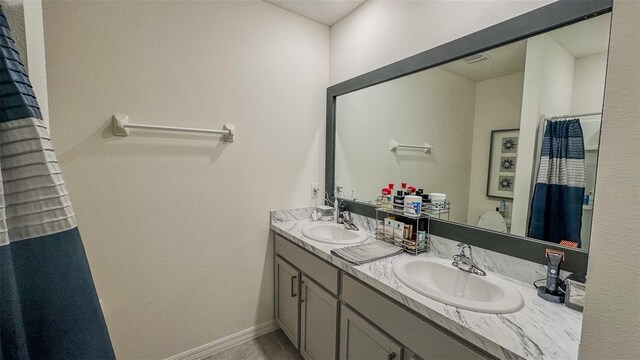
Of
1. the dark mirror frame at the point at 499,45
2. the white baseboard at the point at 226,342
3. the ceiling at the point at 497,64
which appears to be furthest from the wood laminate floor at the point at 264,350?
the ceiling at the point at 497,64

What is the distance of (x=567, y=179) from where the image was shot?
1.00 meters

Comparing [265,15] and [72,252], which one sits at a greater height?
[265,15]

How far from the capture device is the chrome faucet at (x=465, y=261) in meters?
1.12

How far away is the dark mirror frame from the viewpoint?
92cm

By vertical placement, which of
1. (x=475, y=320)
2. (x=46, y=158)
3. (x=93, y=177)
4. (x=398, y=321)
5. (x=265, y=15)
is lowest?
(x=398, y=321)

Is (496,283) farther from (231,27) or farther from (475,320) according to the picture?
(231,27)

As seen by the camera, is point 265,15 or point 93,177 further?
point 265,15

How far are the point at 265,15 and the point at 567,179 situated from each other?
1.96 metres

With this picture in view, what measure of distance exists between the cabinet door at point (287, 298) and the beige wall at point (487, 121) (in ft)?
3.70

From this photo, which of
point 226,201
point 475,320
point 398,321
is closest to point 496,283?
point 475,320

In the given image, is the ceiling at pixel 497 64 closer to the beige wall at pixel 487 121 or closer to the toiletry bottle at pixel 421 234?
the beige wall at pixel 487 121

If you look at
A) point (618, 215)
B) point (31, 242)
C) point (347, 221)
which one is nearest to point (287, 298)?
point (347, 221)

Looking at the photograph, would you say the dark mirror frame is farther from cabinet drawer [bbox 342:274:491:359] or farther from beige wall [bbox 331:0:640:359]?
beige wall [bbox 331:0:640:359]

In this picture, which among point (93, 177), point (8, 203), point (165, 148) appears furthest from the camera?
point (165, 148)
